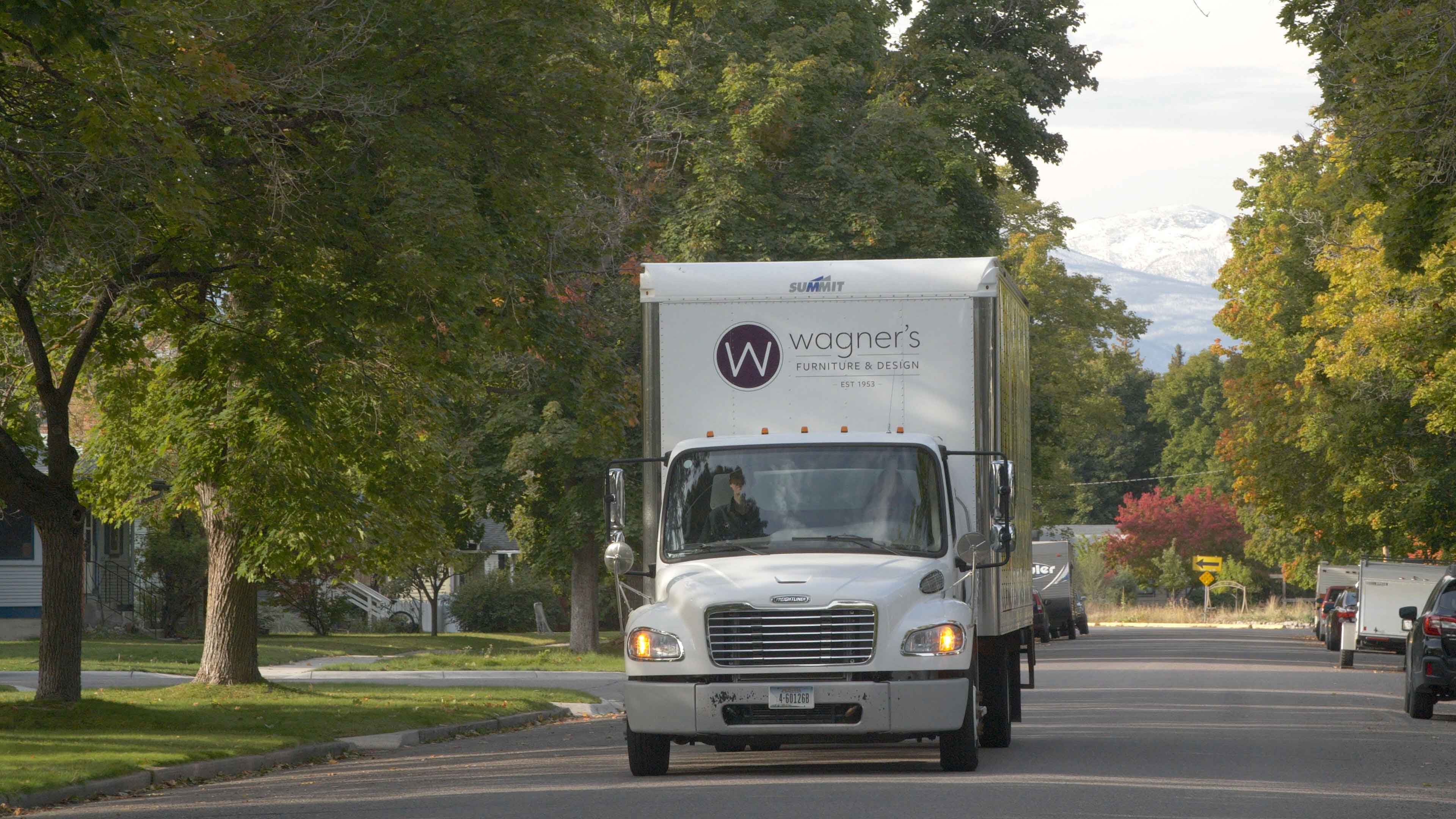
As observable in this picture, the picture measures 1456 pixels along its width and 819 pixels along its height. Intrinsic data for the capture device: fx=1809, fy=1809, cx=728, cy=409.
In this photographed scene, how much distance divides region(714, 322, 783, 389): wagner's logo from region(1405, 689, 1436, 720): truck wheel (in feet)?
35.5

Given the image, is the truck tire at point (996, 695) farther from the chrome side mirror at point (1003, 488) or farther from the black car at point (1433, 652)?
the black car at point (1433, 652)

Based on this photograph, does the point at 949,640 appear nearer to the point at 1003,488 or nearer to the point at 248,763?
the point at 1003,488

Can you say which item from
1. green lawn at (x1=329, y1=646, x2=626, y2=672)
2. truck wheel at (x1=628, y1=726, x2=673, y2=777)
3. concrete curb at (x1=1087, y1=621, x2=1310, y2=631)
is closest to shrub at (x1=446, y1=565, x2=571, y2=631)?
green lawn at (x1=329, y1=646, x2=626, y2=672)

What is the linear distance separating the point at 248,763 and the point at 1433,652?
42.6ft

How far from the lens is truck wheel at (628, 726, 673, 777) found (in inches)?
529

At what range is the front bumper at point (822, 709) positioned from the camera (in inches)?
496

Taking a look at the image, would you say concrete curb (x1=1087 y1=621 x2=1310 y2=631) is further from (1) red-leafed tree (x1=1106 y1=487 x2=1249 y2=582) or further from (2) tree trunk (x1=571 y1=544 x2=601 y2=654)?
(2) tree trunk (x1=571 y1=544 x2=601 y2=654)

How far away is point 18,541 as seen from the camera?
40.3 meters

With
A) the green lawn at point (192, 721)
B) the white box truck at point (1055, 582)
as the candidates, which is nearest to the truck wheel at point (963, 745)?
the green lawn at point (192, 721)

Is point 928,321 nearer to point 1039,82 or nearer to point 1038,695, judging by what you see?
point 1038,695

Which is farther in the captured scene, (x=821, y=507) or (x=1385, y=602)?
(x=1385, y=602)

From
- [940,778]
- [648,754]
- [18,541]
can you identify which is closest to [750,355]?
[648,754]

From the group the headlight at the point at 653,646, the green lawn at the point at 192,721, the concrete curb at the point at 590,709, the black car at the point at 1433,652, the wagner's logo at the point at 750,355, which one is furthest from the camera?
the concrete curb at the point at 590,709

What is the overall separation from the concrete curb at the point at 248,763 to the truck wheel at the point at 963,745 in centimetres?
619
